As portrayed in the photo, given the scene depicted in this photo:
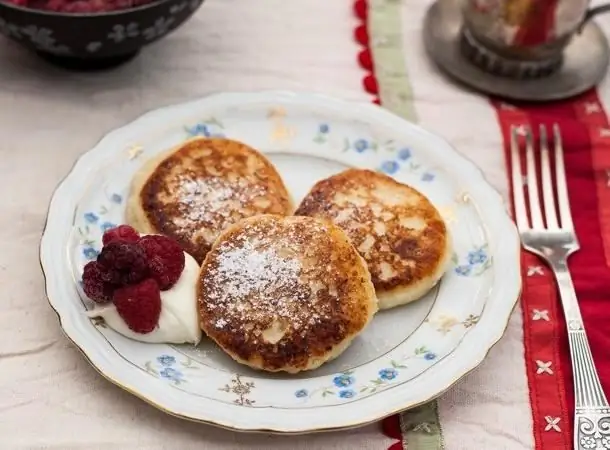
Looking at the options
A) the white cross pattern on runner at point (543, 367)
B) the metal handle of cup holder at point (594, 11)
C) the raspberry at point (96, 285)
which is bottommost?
the white cross pattern on runner at point (543, 367)

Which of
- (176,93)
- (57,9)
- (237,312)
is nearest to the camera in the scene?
(237,312)

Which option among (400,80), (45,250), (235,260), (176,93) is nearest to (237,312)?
(235,260)

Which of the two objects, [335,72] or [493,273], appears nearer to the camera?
[493,273]

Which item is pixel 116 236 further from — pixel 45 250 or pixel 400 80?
pixel 400 80

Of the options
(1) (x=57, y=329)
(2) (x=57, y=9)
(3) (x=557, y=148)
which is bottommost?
(1) (x=57, y=329)

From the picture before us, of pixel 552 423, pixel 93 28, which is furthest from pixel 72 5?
pixel 552 423

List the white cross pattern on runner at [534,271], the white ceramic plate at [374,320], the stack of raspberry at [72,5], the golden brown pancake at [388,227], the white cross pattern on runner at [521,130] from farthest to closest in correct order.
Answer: the white cross pattern on runner at [521,130]
the stack of raspberry at [72,5]
the white cross pattern on runner at [534,271]
the golden brown pancake at [388,227]
the white ceramic plate at [374,320]

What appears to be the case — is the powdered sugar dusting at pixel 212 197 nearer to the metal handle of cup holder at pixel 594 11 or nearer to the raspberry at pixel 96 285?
the raspberry at pixel 96 285

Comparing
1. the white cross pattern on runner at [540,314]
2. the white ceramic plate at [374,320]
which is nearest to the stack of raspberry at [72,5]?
the white ceramic plate at [374,320]
